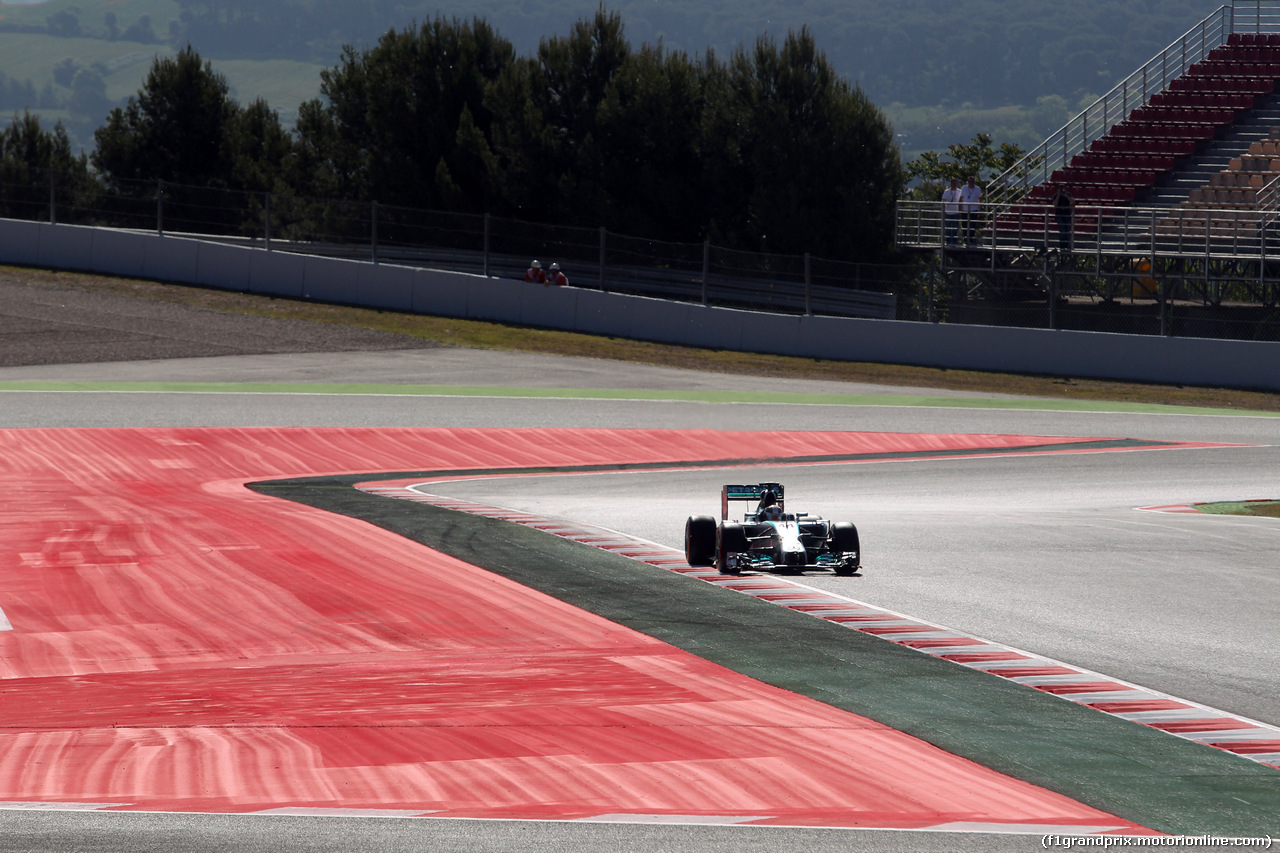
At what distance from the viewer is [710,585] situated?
433 inches

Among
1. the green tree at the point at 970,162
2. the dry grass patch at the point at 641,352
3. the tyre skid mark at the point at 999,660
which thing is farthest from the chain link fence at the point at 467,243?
the green tree at the point at 970,162

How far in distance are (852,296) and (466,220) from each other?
31.1ft

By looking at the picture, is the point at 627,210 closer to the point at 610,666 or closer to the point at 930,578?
the point at 930,578

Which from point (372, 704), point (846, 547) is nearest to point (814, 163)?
point (846, 547)

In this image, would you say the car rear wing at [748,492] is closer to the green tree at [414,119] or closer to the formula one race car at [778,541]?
the formula one race car at [778,541]

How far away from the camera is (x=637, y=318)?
32.2 m

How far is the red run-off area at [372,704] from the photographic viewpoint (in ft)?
19.4

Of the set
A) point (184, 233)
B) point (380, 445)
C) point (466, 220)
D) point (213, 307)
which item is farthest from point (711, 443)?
point (184, 233)

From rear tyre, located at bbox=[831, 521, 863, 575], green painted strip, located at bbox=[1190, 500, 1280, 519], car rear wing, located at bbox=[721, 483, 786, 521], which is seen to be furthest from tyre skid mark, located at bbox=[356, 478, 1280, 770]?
green painted strip, located at bbox=[1190, 500, 1280, 519]

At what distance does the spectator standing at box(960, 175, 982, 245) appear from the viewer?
32.6 m

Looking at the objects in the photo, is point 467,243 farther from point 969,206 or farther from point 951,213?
point 969,206

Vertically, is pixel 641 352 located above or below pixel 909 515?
above

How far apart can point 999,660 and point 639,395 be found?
1681cm

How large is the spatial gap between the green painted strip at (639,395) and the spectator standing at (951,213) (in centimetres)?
770
